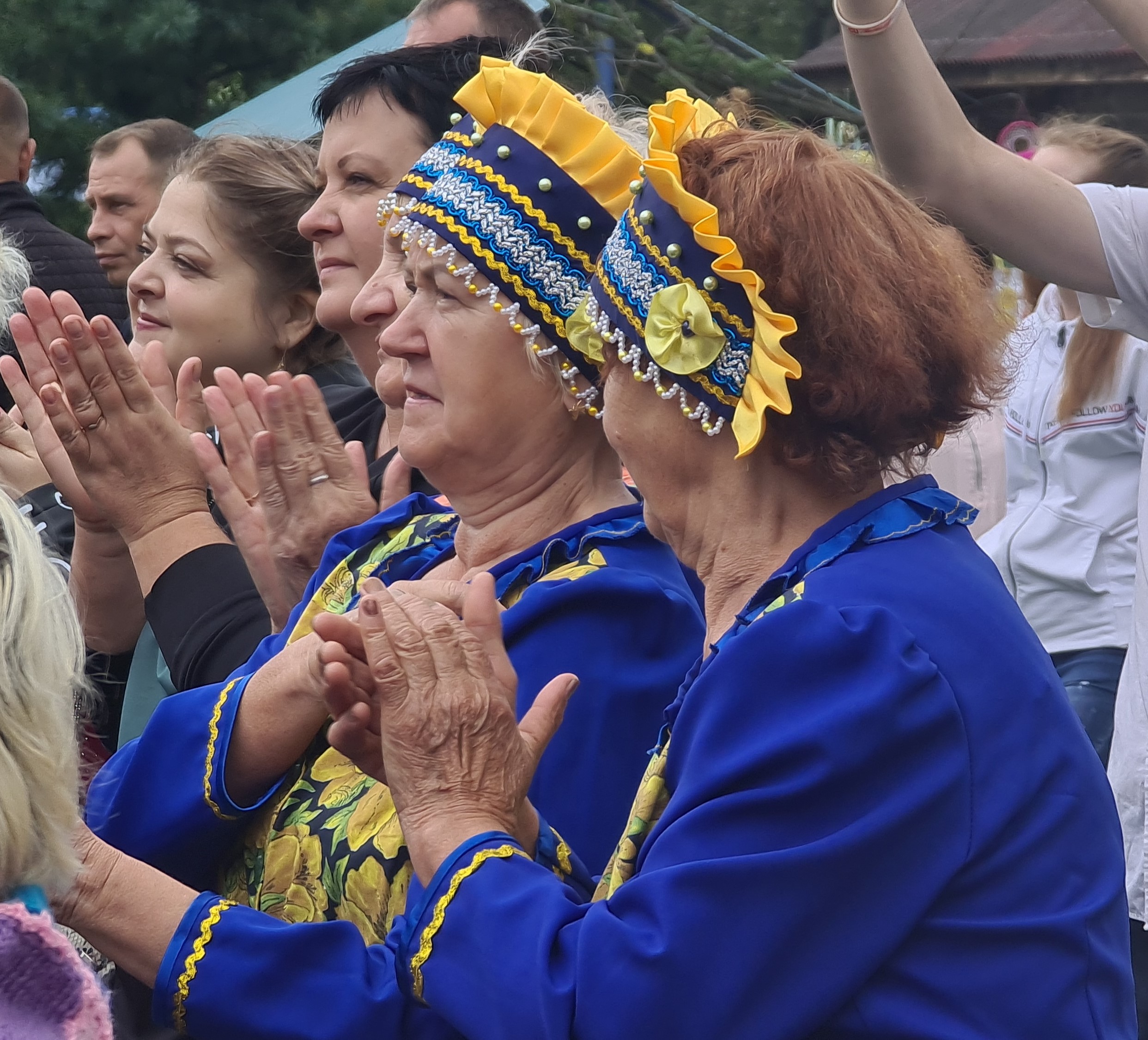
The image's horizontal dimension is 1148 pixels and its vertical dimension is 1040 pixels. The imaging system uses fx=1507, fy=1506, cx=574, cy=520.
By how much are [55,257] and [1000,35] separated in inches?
225

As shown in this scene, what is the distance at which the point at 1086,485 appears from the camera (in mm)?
4309

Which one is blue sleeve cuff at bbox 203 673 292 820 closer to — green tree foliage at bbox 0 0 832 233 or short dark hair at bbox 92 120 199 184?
short dark hair at bbox 92 120 199 184

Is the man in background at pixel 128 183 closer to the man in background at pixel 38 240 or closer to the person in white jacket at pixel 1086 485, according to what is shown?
the man in background at pixel 38 240

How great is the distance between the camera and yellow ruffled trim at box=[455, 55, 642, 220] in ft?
7.72

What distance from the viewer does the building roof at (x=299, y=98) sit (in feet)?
22.9

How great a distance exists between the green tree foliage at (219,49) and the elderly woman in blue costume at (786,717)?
19.2 ft

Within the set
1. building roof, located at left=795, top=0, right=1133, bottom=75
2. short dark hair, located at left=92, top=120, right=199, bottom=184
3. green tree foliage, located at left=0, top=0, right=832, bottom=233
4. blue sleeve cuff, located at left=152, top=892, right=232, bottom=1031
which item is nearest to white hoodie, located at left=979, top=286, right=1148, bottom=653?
blue sleeve cuff, located at left=152, top=892, right=232, bottom=1031

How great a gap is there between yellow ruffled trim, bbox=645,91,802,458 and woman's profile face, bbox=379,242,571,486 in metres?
0.51

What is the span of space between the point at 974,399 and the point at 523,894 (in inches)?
33.6

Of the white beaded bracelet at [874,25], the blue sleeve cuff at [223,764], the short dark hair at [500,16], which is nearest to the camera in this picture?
the blue sleeve cuff at [223,764]

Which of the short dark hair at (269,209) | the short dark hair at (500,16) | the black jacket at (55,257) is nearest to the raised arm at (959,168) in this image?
the short dark hair at (500,16)

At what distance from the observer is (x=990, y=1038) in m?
1.63

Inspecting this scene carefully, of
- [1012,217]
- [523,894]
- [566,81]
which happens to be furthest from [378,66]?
[523,894]

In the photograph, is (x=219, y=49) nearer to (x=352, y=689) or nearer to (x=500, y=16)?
(x=500, y=16)
